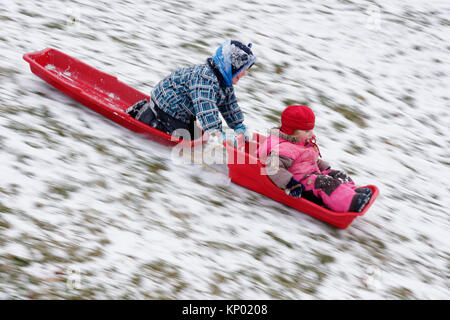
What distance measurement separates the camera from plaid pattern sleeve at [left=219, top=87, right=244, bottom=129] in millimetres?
4379

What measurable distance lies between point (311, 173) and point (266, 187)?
1.26 ft

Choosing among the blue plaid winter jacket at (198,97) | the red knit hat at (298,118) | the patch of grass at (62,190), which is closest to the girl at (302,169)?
the red knit hat at (298,118)

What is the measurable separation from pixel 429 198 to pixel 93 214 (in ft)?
10.8

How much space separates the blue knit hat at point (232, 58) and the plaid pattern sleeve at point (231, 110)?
318 millimetres

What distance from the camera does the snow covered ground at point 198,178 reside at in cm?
294

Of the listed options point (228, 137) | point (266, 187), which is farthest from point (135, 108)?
point (266, 187)

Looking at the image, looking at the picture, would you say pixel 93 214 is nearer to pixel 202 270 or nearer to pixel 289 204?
pixel 202 270

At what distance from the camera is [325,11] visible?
8.47 metres

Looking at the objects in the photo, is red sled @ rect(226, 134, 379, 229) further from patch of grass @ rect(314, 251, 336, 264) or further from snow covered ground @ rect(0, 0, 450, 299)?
patch of grass @ rect(314, 251, 336, 264)

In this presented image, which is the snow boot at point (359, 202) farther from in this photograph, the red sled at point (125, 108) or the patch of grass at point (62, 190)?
the patch of grass at point (62, 190)

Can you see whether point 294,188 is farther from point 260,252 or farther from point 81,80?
point 81,80

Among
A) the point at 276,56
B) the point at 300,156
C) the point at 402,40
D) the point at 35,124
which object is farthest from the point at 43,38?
the point at 402,40

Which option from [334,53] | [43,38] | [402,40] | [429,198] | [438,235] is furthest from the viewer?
[402,40]

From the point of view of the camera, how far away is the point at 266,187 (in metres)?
3.93
